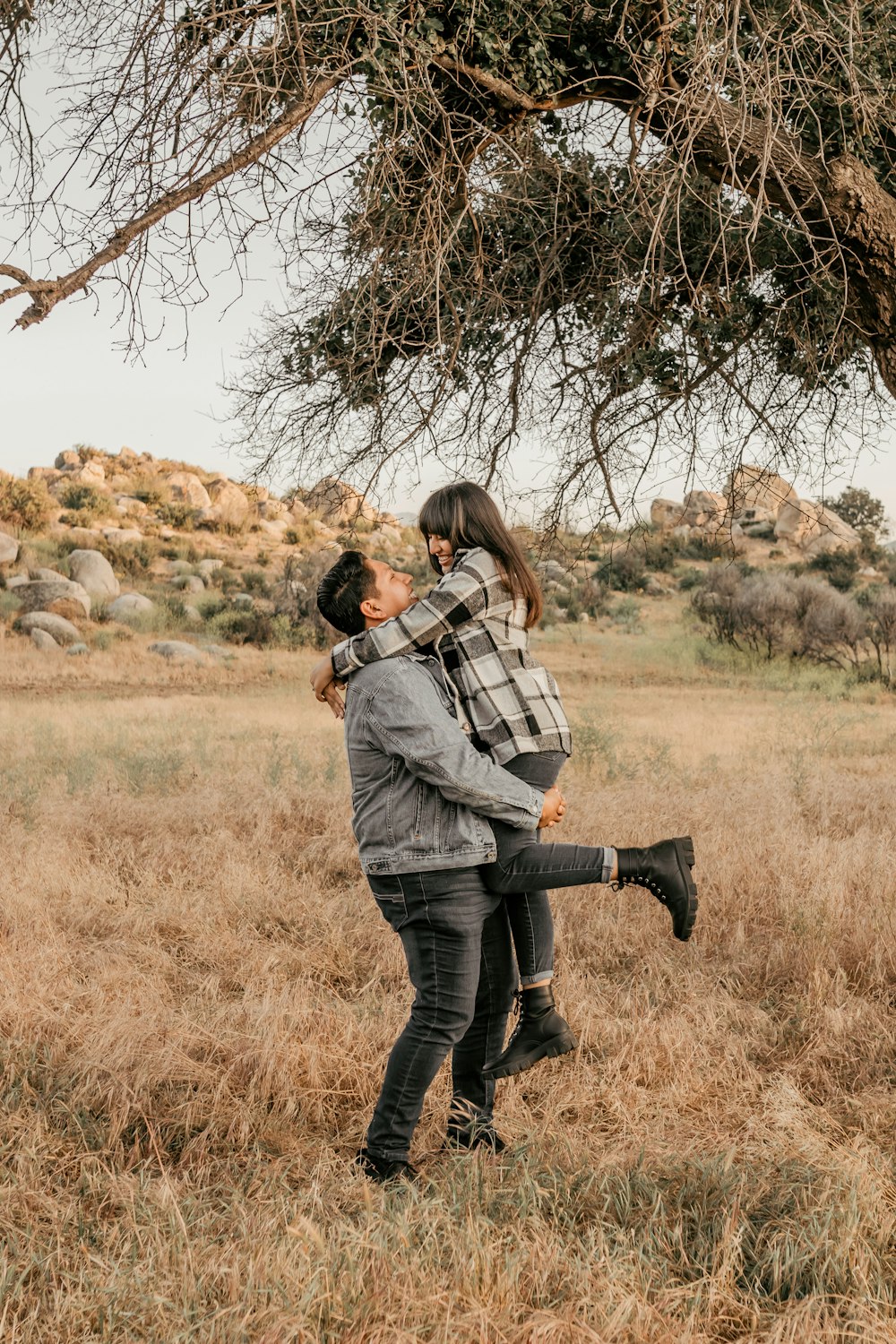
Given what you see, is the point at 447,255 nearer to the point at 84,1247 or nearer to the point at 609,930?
the point at 609,930

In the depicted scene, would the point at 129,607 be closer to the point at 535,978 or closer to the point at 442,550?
the point at 442,550

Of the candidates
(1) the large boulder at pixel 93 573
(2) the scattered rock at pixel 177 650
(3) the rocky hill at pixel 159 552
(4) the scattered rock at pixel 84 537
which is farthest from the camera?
(4) the scattered rock at pixel 84 537

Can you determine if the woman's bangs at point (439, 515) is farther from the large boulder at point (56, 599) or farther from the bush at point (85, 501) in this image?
the bush at point (85, 501)

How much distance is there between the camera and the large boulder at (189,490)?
A: 4578 cm

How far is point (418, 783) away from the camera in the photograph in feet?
9.09

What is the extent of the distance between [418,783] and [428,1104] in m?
1.27

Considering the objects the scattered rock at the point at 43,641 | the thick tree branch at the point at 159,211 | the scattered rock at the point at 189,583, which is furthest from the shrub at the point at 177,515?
the thick tree branch at the point at 159,211

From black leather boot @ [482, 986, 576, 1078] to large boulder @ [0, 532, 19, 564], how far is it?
30.2 meters

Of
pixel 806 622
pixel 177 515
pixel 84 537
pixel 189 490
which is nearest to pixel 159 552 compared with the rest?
pixel 84 537

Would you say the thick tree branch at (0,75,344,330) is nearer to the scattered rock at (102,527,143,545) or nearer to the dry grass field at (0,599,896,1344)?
the dry grass field at (0,599,896,1344)

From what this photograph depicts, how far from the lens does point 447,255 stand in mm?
5516

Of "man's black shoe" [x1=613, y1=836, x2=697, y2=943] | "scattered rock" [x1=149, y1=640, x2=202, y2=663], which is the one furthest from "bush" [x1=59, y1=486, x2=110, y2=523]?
"man's black shoe" [x1=613, y1=836, x2=697, y2=943]

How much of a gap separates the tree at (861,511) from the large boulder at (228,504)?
2126cm

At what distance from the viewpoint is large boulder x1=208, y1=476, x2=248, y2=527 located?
1612 inches
